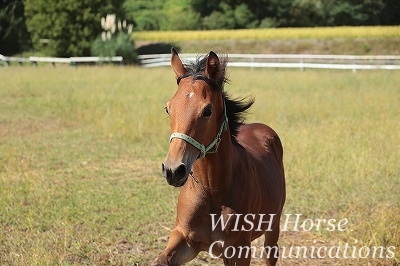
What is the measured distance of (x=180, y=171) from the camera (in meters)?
3.55

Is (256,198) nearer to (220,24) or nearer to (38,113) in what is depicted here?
(38,113)

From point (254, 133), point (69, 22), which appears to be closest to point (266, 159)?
point (254, 133)

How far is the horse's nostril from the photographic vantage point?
3.53 meters

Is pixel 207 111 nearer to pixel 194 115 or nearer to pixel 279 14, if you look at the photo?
pixel 194 115

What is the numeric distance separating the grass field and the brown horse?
2.71 feet

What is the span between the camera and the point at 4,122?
14852mm

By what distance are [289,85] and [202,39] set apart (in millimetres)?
26698

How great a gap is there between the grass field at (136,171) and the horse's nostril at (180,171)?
154 centimetres

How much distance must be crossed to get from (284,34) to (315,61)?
11820mm

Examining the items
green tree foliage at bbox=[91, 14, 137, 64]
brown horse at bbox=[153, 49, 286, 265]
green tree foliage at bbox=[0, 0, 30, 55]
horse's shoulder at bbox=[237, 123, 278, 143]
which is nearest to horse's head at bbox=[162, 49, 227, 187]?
brown horse at bbox=[153, 49, 286, 265]

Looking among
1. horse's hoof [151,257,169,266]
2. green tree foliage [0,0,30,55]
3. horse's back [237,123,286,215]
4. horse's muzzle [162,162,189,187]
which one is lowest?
green tree foliage [0,0,30,55]

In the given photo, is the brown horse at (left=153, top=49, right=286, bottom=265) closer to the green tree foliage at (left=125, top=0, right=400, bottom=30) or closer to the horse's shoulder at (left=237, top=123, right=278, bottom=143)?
the horse's shoulder at (left=237, top=123, right=278, bottom=143)

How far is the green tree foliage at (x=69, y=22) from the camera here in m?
37.6

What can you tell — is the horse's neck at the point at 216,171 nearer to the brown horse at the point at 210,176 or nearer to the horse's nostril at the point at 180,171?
the brown horse at the point at 210,176
